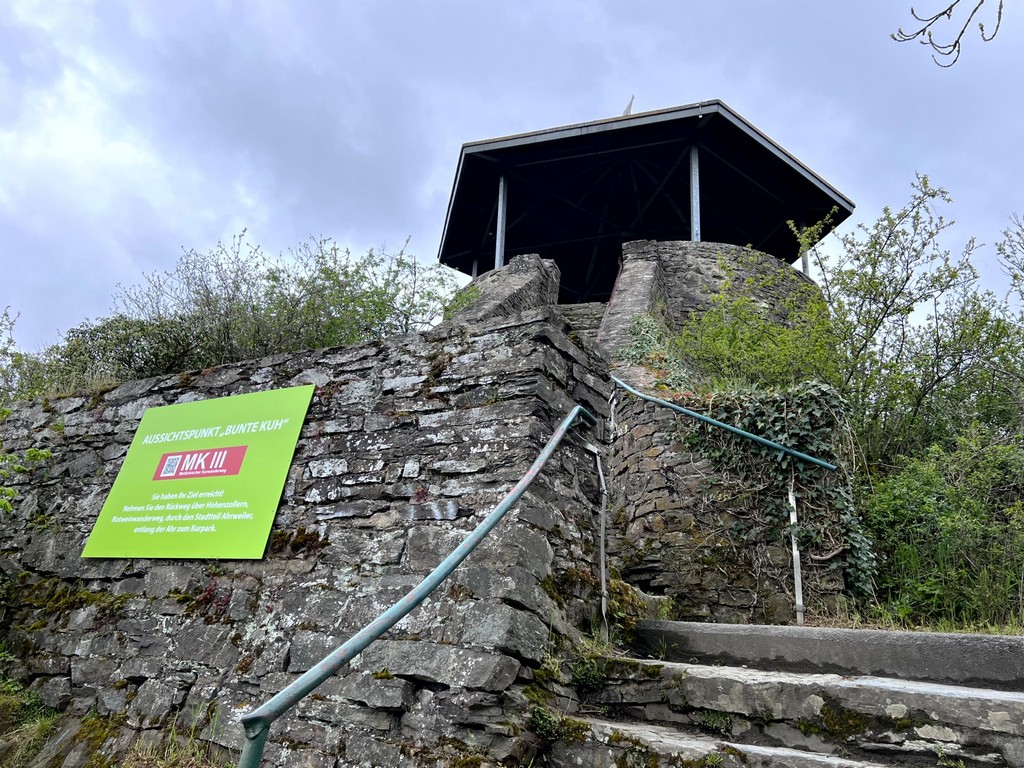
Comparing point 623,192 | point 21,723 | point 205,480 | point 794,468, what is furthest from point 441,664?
point 623,192

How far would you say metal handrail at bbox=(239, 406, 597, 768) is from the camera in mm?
1381

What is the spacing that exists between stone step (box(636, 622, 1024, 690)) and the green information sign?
2193 mm

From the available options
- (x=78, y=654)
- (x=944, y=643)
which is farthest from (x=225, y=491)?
(x=944, y=643)

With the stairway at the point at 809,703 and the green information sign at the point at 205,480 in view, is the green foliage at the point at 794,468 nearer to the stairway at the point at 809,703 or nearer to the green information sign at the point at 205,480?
the stairway at the point at 809,703

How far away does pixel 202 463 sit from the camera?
3.82m

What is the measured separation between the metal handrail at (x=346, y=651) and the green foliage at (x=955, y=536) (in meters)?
3.15

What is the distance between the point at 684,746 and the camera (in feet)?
7.08

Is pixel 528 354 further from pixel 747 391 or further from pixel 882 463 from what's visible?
pixel 882 463

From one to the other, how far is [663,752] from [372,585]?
1362 millimetres

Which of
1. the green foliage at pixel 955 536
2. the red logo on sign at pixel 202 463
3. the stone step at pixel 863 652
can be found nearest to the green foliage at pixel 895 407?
the green foliage at pixel 955 536

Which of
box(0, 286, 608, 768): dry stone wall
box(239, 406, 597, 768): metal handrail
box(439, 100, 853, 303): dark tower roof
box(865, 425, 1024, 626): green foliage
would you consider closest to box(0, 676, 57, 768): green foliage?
box(0, 286, 608, 768): dry stone wall

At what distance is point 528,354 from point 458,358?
399 millimetres

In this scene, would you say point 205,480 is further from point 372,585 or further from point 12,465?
point 12,465

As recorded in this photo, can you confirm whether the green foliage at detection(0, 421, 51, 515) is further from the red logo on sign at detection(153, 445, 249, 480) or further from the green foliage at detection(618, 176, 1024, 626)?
the green foliage at detection(618, 176, 1024, 626)
